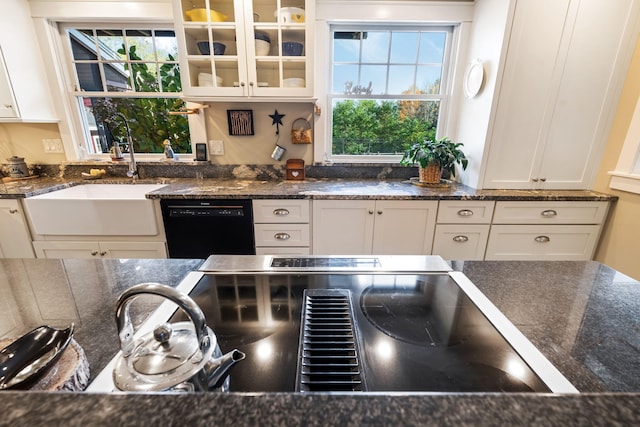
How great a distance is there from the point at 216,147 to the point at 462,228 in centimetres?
217

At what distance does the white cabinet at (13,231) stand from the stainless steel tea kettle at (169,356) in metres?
2.33

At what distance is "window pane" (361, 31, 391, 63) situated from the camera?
93.4 inches

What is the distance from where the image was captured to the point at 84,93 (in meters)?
2.43

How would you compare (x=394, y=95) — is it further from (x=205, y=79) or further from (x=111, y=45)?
(x=111, y=45)

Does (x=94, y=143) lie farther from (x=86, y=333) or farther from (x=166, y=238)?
(x=86, y=333)

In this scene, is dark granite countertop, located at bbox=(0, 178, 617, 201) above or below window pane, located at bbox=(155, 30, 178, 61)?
below

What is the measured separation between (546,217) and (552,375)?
200 cm

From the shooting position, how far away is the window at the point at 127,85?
2377 mm

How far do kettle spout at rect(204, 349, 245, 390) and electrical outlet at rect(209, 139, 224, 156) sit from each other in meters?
2.33

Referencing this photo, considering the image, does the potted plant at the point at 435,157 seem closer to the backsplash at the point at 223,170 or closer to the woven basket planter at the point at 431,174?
the woven basket planter at the point at 431,174

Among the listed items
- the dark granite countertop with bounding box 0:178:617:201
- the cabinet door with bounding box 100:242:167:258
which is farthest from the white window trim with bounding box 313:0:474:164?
the cabinet door with bounding box 100:242:167:258

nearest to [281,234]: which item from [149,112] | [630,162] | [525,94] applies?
[149,112]

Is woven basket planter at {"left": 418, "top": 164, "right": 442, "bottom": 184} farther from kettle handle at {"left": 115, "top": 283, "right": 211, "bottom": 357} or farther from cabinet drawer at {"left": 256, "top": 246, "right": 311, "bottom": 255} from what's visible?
kettle handle at {"left": 115, "top": 283, "right": 211, "bottom": 357}

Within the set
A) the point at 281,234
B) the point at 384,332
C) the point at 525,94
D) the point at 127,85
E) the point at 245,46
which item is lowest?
the point at 281,234
